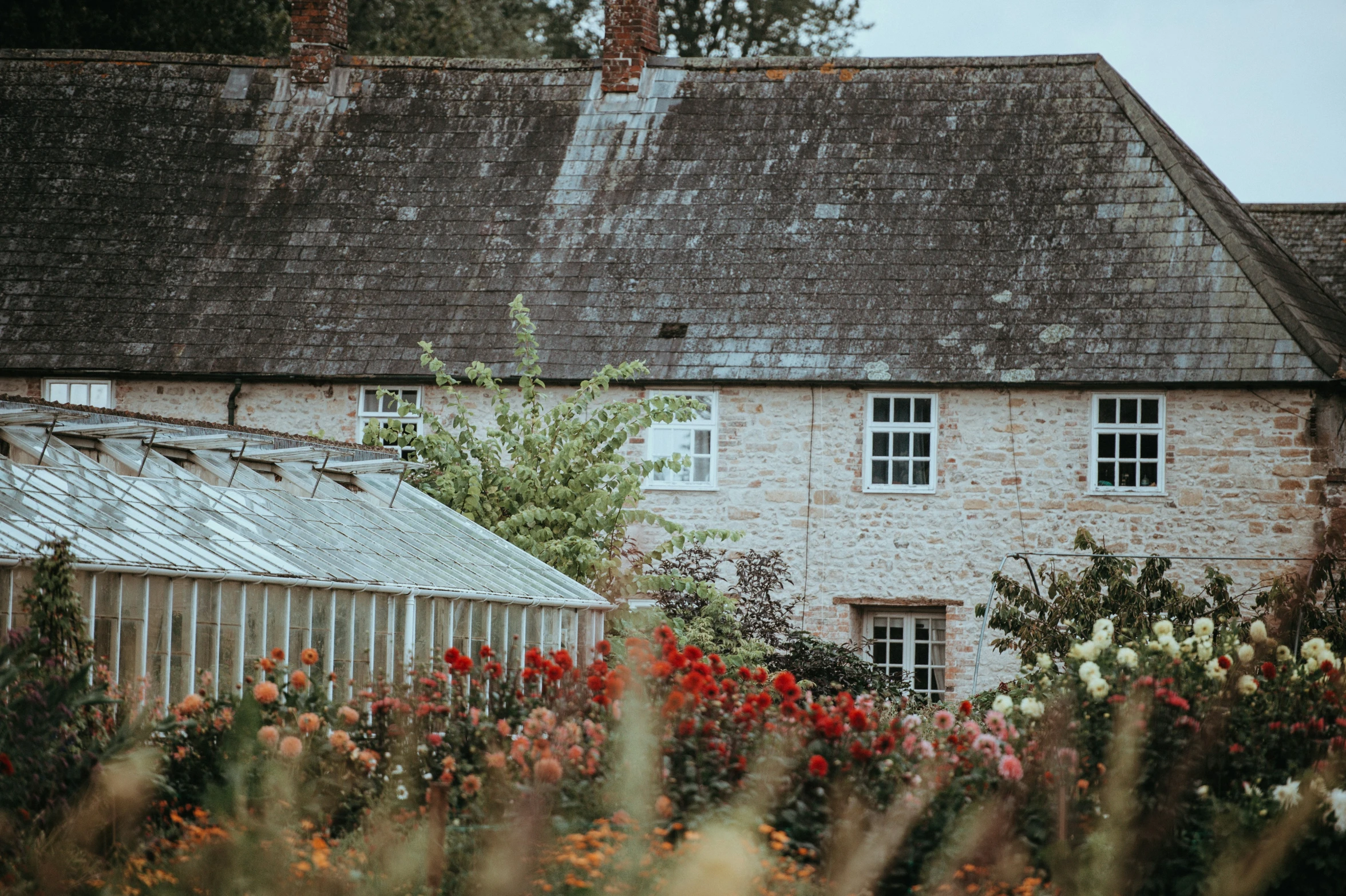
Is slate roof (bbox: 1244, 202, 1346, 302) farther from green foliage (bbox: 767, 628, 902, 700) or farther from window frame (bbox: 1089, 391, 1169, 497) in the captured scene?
green foliage (bbox: 767, 628, 902, 700)

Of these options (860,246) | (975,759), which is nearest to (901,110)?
(860,246)

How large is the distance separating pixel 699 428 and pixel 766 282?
6.47ft

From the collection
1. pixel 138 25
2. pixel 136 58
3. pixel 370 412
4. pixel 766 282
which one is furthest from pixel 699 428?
pixel 138 25

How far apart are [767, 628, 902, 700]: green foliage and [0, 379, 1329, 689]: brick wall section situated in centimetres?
220

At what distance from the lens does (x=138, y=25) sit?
27828 millimetres

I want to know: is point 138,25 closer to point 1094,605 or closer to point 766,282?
point 766,282

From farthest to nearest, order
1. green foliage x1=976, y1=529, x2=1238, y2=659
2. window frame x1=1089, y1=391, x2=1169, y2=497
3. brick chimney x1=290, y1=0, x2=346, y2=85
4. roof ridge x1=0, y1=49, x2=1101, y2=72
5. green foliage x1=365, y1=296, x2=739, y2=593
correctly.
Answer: brick chimney x1=290, y1=0, x2=346, y2=85
roof ridge x1=0, y1=49, x2=1101, y2=72
window frame x1=1089, y1=391, x2=1169, y2=497
green foliage x1=976, y1=529, x2=1238, y2=659
green foliage x1=365, y1=296, x2=739, y2=593

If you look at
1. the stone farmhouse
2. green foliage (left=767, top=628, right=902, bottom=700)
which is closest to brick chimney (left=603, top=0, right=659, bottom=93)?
the stone farmhouse

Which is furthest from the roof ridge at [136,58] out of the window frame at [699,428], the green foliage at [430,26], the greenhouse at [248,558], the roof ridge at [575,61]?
the greenhouse at [248,558]

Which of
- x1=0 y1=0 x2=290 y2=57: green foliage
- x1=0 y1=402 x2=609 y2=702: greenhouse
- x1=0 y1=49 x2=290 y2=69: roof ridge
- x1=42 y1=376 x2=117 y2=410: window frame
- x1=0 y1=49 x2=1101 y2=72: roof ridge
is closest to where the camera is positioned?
x1=0 y1=402 x2=609 y2=702: greenhouse

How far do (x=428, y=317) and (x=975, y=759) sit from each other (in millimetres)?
13340

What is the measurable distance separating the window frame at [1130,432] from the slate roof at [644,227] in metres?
0.34

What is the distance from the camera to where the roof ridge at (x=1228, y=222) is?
17.1 m

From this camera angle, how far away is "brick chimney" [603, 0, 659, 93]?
20.9m
